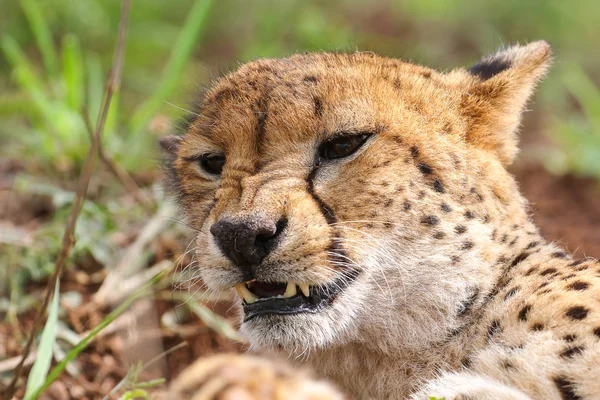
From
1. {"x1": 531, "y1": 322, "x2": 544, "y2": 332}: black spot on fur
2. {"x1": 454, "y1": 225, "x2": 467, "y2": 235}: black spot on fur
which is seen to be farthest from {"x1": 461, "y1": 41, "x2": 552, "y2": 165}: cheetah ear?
{"x1": 531, "y1": 322, "x2": 544, "y2": 332}: black spot on fur

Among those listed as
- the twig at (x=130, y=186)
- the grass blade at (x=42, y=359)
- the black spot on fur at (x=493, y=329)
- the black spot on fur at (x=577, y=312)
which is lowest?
the grass blade at (x=42, y=359)

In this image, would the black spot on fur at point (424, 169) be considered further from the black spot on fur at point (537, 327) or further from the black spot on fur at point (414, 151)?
the black spot on fur at point (537, 327)

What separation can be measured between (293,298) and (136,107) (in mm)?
4125

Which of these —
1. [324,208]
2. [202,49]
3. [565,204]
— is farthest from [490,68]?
[202,49]

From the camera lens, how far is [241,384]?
178cm

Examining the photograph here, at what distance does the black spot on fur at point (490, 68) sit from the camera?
121 inches

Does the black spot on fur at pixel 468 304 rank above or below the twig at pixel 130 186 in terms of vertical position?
above

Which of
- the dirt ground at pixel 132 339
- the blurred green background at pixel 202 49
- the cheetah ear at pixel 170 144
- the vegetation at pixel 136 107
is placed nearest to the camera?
the cheetah ear at pixel 170 144

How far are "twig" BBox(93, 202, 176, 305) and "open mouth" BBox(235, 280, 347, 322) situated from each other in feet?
4.22

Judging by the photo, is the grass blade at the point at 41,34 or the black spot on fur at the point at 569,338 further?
the grass blade at the point at 41,34

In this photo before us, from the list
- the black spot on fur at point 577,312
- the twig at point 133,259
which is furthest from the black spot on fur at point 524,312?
the twig at point 133,259

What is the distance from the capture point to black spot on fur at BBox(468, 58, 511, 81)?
3080 mm

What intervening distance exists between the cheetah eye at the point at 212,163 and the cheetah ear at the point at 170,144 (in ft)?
0.99

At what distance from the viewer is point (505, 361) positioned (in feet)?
7.67
